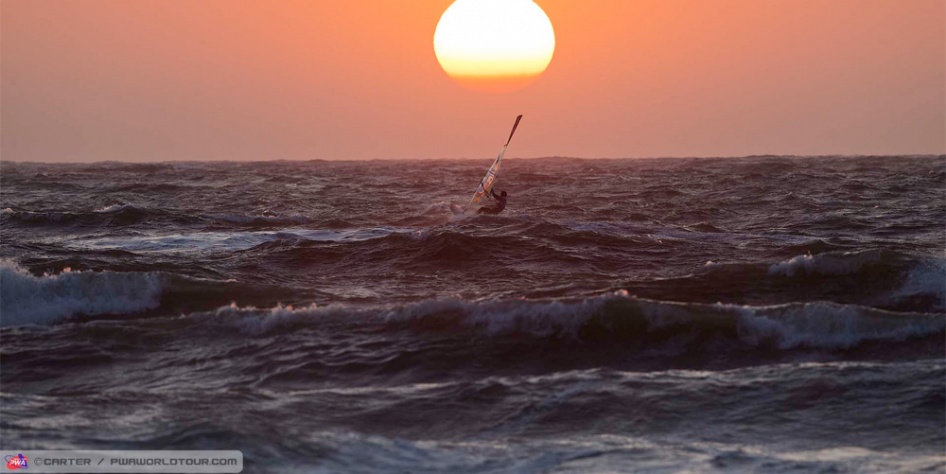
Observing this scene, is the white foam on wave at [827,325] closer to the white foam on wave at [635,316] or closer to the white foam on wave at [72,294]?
the white foam on wave at [635,316]

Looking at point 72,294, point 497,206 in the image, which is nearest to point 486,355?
point 72,294

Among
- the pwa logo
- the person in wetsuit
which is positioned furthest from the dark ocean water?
the person in wetsuit

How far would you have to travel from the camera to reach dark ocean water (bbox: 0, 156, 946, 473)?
28.8ft

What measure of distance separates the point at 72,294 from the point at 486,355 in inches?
288

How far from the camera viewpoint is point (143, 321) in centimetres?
1384

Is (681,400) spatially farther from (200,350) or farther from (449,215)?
(449,215)

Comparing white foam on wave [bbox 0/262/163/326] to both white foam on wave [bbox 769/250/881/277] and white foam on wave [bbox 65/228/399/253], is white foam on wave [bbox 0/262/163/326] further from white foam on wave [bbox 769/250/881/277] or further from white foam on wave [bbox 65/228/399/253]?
white foam on wave [bbox 769/250/881/277]

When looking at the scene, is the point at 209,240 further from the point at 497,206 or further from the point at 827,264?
the point at 827,264

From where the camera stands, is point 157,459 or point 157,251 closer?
point 157,459

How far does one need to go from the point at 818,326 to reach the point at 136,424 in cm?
819

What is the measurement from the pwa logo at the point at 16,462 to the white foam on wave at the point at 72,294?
274 inches

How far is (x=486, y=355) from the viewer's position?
12.2 meters

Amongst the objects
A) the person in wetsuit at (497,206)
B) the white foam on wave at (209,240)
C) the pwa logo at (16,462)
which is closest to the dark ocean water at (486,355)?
the pwa logo at (16,462)

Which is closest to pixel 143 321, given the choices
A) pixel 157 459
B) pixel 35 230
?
pixel 157 459
